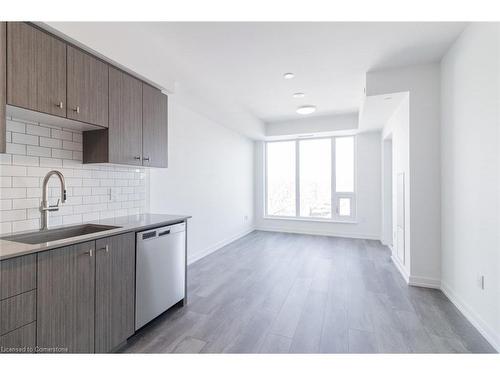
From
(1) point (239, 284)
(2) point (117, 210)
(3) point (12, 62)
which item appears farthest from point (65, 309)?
(1) point (239, 284)

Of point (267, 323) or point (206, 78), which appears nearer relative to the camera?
point (267, 323)

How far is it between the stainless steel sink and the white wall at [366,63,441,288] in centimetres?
338

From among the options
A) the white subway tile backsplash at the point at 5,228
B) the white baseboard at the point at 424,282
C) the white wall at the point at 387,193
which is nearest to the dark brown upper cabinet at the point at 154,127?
the white subway tile backsplash at the point at 5,228

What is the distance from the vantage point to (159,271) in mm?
2152

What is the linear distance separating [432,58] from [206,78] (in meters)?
2.78

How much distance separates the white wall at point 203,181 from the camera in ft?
11.2

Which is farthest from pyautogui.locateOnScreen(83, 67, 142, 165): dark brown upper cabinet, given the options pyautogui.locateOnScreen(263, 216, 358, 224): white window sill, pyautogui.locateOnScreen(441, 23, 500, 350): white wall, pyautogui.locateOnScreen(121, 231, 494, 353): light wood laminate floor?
pyautogui.locateOnScreen(263, 216, 358, 224): white window sill

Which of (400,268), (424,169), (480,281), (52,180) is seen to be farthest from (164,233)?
(400,268)

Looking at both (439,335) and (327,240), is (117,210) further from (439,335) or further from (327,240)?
(327,240)

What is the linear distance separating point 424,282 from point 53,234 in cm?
388

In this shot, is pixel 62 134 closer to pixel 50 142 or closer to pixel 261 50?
pixel 50 142

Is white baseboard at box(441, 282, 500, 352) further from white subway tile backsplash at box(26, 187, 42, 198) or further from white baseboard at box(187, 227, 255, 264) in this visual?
white subway tile backsplash at box(26, 187, 42, 198)

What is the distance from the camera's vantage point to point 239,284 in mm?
3037

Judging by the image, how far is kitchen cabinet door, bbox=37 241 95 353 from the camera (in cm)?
134
